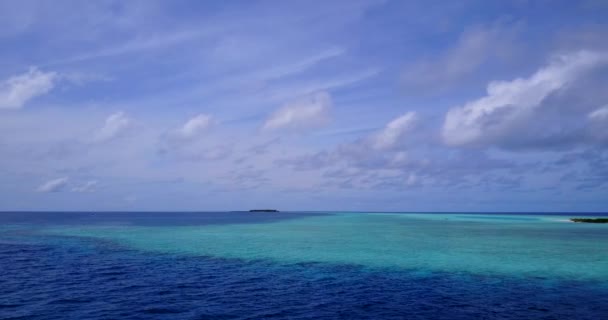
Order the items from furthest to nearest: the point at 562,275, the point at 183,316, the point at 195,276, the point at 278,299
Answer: the point at 562,275 → the point at 195,276 → the point at 278,299 → the point at 183,316

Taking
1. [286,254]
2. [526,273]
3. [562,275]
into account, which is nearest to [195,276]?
[286,254]

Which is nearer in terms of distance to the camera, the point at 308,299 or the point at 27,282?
the point at 308,299

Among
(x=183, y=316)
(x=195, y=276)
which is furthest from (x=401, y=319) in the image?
(x=195, y=276)

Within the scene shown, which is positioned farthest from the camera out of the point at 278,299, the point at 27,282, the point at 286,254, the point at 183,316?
the point at 286,254

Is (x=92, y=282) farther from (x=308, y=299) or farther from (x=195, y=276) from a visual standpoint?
(x=308, y=299)

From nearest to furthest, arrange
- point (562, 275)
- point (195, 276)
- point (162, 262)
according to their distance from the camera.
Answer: point (195, 276) < point (562, 275) < point (162, 262)

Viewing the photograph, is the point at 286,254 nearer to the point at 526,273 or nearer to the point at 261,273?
the point at 261,273

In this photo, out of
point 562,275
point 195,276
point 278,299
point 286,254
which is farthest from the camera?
point 286,254

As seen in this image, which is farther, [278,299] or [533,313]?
[278,299]
